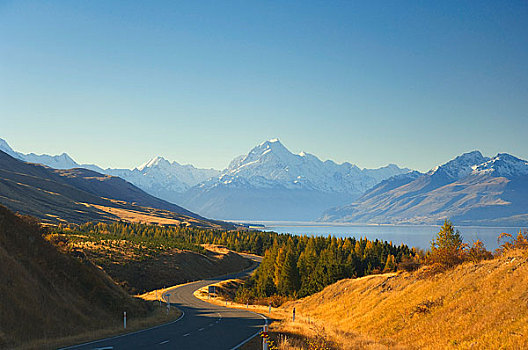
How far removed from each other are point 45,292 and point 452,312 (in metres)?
21.6

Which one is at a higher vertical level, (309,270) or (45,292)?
(45,292)

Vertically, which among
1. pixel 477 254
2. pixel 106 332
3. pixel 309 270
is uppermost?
pixel 477 254

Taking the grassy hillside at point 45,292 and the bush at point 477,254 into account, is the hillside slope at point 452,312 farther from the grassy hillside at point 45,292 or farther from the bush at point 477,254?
the grassy hillside at point 45,292

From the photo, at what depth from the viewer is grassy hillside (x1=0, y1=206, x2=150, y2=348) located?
21.3 m

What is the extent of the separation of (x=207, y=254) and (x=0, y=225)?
106 m

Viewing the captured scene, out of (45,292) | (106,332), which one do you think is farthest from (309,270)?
(45,292)

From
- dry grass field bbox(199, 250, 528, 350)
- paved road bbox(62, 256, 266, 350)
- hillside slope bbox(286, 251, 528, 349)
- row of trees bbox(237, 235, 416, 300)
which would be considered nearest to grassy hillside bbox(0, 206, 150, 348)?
paved road bbox(62, 256, 266, 350)

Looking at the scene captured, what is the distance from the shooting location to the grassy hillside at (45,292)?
21344mm

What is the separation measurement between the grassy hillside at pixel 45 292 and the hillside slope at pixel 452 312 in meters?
14.5

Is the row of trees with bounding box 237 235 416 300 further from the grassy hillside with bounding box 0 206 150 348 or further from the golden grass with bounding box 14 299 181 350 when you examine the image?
the grassy hillside with bounding box 0 206 150 348

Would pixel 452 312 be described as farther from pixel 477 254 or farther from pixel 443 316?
pixel 477 254

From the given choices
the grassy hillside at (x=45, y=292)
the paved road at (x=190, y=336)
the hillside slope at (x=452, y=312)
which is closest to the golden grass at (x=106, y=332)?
the grassy hillside at (x=45, y=292)

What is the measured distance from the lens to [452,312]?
70.4ft

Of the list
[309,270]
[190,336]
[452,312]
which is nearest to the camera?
[452,312]
